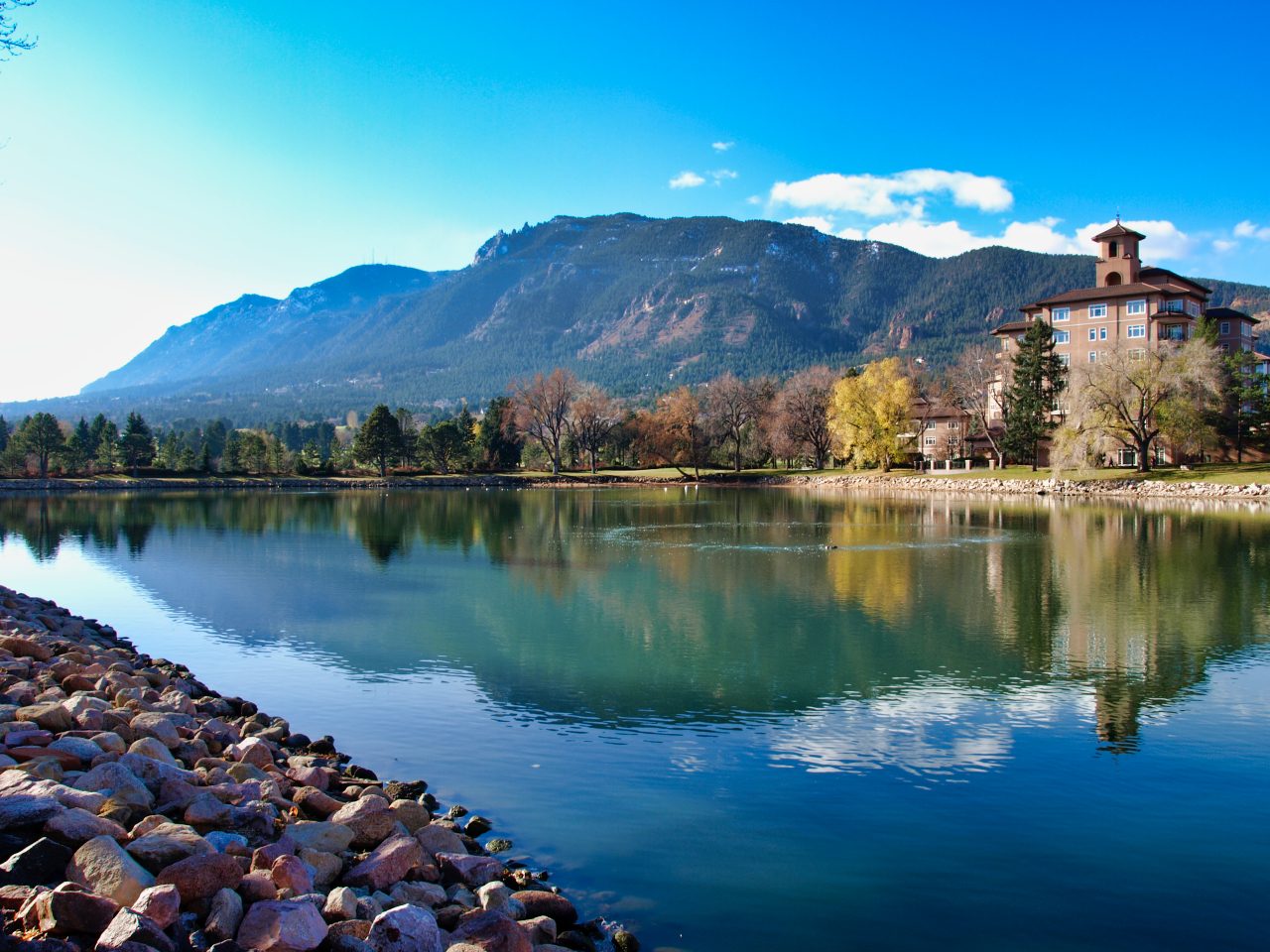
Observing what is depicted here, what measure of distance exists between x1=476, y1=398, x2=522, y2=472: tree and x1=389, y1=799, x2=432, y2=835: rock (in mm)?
96712

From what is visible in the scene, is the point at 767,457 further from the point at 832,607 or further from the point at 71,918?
the point at 71,918

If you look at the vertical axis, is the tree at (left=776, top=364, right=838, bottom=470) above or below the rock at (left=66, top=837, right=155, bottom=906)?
above

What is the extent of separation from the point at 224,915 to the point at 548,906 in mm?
2391

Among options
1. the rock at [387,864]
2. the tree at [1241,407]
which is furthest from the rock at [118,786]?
the tree at [1241,407]

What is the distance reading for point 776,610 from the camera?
2073 cm

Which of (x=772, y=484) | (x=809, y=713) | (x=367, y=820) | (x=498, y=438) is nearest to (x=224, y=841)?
(x=367, y=820)

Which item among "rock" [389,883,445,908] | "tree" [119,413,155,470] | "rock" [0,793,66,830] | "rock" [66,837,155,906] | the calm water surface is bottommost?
the calm water surface

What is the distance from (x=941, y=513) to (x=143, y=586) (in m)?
39.5

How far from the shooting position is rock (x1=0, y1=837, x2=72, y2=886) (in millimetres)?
5480

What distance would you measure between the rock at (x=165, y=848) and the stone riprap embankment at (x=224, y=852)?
0.01 metres

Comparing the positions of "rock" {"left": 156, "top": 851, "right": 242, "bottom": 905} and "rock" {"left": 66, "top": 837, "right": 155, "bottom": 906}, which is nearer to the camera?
"rock" {"left": 66, "top": 837, "right": 155, "bottom": 906}

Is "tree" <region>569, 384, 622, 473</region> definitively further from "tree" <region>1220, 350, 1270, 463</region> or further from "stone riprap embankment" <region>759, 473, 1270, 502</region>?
"tree" <region>1220, 350, 1270, 463</region>

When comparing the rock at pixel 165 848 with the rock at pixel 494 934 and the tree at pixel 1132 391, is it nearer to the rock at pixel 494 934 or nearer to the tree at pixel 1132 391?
the rock at pixel 494 934

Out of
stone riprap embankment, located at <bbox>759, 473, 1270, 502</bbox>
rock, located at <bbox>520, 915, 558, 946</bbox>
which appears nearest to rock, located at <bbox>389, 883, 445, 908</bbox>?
rock, located at <bbox>520, 915, 558, 946</bbox>
